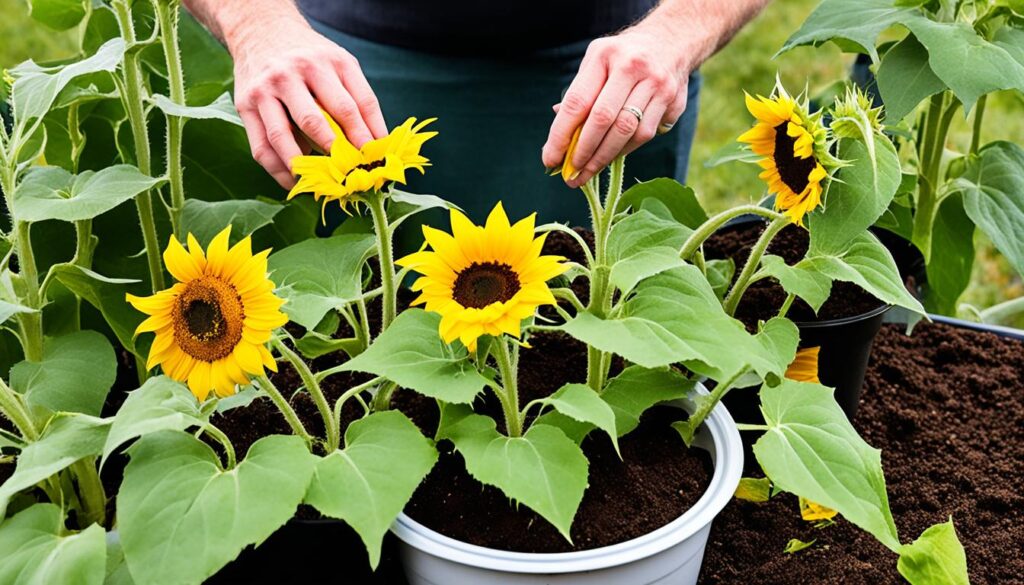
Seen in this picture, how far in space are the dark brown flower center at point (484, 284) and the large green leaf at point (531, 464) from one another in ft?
0.39

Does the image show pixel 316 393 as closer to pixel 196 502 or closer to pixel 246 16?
pixel 196 502

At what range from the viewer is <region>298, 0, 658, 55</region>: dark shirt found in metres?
1.58

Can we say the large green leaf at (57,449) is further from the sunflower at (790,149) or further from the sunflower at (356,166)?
the sunflower at (790,149)

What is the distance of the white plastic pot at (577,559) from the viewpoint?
85 cm

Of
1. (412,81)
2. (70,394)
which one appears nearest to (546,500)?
(70,394)

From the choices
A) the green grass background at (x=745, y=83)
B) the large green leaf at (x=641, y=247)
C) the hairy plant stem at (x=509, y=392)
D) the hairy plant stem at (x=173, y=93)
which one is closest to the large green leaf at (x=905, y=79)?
the large green leaf at (x=641, y=247)

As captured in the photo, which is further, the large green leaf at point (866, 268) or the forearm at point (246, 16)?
the forearm at point (246, 16)

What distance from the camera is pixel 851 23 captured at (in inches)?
46.6

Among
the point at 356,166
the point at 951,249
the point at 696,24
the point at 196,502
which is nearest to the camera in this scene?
the point at 196,502

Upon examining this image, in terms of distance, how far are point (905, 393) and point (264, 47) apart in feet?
2.77

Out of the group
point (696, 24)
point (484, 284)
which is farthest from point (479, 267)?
point (696, 24)

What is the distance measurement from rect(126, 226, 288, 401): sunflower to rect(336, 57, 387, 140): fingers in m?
0.23

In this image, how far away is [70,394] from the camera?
990 mm

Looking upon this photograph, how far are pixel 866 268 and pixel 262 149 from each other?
1.91 feet
